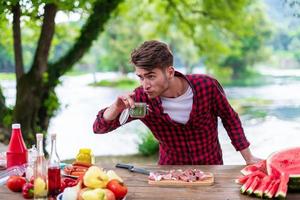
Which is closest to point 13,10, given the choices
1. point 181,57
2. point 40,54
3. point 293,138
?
point 40,54

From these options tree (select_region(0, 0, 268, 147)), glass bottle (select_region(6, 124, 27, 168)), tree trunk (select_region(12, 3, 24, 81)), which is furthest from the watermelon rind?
tree trunk (select_region(12, 3, 24, 81))

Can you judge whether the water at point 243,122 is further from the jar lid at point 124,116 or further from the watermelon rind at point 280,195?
the watermelon rind at point 280,195

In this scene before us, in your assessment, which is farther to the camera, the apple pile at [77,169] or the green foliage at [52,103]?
the green foliage at [52,103]

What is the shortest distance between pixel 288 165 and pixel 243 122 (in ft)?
37.2

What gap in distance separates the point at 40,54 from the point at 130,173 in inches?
168

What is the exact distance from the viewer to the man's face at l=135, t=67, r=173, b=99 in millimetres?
2615

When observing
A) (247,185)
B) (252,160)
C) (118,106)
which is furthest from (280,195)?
(118,106)

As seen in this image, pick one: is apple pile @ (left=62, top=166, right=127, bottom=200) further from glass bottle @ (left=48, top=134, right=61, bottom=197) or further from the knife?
the knife

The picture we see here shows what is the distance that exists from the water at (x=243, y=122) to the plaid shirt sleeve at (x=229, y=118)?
4.41 meters

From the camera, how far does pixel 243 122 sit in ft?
44.8

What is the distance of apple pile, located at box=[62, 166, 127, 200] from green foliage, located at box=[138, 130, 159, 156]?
6.97 m

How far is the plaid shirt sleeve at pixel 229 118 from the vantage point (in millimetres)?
2953

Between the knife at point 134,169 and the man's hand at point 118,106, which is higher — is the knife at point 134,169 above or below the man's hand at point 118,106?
below

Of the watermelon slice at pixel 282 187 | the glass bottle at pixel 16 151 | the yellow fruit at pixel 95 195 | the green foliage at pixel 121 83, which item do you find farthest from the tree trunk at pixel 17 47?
the green foliage at pixel 121 83
